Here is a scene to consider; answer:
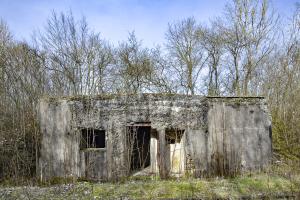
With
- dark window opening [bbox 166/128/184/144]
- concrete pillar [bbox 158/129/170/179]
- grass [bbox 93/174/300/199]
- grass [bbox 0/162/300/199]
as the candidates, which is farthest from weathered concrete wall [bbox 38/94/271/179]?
grass [bbox 93/174/300/199]

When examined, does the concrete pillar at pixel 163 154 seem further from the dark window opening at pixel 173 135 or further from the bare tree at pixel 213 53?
the bare tree at pixel 213 53

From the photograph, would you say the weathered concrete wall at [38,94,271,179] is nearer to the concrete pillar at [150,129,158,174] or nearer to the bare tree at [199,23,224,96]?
the concrete pillar at [150,129,158,174]

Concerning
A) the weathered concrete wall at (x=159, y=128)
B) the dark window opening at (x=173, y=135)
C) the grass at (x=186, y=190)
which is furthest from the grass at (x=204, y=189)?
the dark window opening at (x=173, y=135)

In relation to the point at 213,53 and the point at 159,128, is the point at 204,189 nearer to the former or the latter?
the point at 159,128

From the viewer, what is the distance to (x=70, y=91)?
65.9ft

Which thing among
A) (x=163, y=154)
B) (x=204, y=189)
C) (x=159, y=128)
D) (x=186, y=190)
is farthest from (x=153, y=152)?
(x=204, y=189)

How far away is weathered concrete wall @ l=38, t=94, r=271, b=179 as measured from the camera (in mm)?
11414

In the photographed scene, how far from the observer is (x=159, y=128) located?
11680mm

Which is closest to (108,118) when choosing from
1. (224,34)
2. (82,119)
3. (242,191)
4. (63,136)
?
(82,119)

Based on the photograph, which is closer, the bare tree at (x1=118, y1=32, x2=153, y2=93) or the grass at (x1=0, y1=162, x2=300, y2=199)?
the grass at (x1=0, y1=162, x2=300, y2=199)

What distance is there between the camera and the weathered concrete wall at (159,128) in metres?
11.4

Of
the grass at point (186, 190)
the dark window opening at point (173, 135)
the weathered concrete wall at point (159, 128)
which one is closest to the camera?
the grass at point (186, 190)

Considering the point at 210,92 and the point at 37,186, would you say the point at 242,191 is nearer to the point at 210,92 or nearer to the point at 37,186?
the point at 37,186

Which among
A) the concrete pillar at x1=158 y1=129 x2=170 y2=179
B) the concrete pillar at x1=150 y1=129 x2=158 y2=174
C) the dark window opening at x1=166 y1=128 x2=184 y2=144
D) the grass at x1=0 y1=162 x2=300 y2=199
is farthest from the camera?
the dark window opening at x1=166 y1=128 x2=184 y2=144
